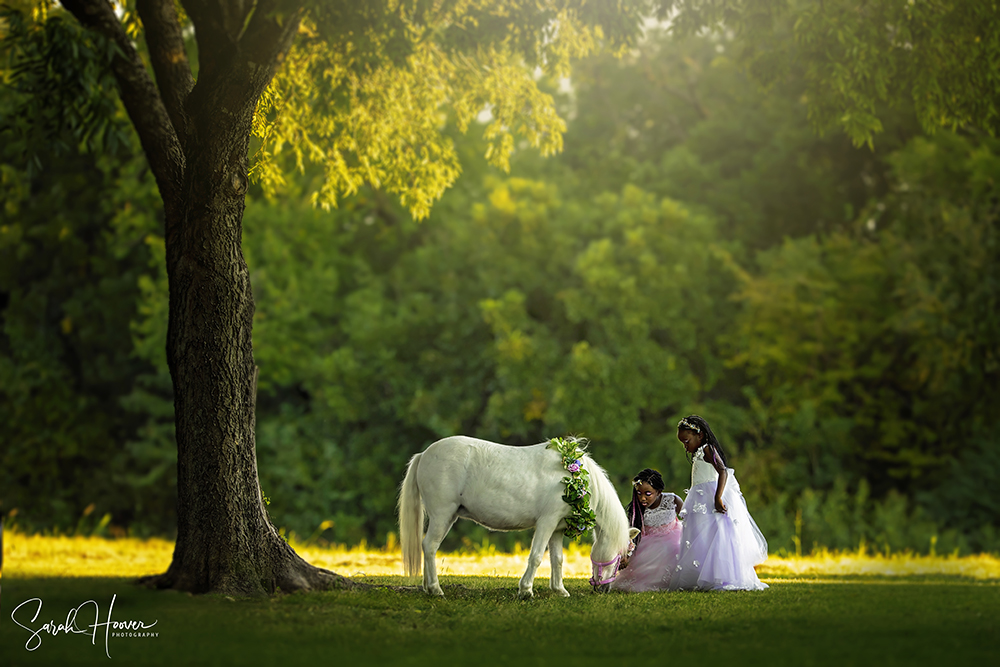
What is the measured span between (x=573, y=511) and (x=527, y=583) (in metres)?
0.71

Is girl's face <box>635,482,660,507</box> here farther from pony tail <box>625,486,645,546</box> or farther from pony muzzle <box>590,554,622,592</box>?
pony muzzle <box>590,554,622,592</box>

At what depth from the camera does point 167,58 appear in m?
8.34

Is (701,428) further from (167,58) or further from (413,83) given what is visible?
(413,83)

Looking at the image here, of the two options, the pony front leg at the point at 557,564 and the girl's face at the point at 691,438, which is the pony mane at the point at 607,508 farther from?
the girl's face at the point at 691,438

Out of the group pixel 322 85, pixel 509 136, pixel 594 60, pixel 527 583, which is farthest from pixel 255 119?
pixel 594 60

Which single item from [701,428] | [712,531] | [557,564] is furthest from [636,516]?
[557,564]

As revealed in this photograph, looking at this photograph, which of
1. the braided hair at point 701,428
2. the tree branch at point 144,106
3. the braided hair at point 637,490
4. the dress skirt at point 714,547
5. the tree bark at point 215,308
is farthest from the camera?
the braided hair at point 637,490

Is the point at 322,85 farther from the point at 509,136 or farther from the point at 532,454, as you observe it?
the point at 532,454

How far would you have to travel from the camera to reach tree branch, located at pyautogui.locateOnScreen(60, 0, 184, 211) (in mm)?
8086

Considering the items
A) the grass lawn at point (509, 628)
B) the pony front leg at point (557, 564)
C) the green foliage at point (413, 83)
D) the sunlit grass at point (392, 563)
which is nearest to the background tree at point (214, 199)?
the green foliage at point (413, 83)

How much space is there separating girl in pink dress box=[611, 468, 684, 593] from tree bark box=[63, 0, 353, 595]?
2664 millimetres

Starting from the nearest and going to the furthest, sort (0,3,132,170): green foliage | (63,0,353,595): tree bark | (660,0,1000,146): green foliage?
(0,3,132,170): green foliage → (63,0,353,595): tree bark → (660,0,1000,146): green foliage

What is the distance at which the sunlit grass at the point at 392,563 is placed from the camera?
10.3 m
